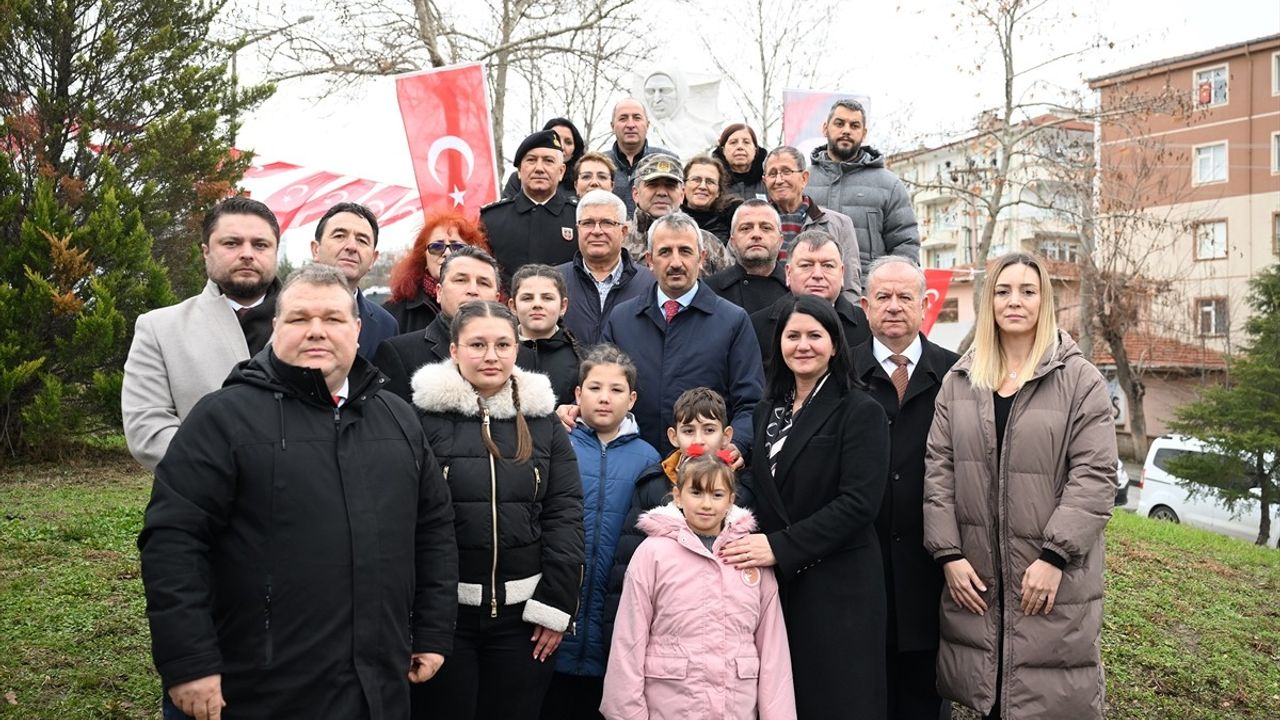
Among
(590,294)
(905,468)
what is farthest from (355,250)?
(905,468)

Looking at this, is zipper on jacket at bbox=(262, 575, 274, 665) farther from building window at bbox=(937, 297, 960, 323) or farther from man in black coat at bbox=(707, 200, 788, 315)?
building window at bbox=(937, 297, 960, 323)

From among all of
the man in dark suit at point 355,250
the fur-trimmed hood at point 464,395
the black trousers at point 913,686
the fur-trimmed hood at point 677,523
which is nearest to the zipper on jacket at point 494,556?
the fur-trimmed hood at point 464,395

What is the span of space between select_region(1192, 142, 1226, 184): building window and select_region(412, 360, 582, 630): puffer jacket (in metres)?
42.2


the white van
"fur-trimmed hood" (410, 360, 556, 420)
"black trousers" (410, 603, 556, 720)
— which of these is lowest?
the white van

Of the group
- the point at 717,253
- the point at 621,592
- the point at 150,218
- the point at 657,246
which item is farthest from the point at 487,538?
the point at 150,218

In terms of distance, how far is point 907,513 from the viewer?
4328 mm

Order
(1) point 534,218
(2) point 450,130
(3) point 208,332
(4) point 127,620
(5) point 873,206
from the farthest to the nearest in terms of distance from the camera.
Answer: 1. (2) point 450,130
2. (5) point 873,206
3. (1) point 534,218
4. (4) point 127,620
5. (3) point 208,332

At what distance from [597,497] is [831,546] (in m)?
1.02

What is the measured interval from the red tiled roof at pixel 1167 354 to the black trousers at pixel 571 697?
32.0 meters

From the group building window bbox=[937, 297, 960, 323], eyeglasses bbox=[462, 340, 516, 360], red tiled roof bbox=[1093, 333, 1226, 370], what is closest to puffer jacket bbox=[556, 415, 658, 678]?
eyeglasses bbox=[462, 340, 516, 360]

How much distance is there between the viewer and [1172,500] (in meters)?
20.1

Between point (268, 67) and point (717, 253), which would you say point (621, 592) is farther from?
point (268, 67)

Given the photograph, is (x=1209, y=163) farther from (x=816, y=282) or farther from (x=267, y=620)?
(x=267, y=620)

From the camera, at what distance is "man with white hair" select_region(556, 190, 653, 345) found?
546 centimetres
